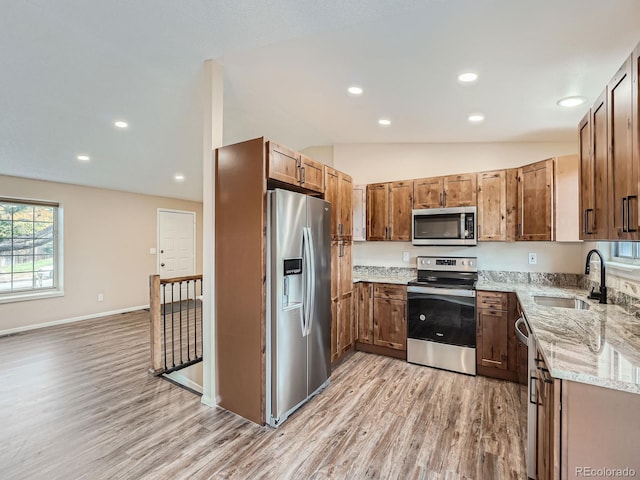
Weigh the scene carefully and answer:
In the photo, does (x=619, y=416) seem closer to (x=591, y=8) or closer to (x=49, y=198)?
(x=591, y=8)

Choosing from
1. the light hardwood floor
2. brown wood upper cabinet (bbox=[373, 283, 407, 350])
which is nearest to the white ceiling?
brown wood upper cabinet (bbox=[373, 283, 407, 350])

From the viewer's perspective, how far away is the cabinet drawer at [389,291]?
3.69 meters

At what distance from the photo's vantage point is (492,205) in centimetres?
350

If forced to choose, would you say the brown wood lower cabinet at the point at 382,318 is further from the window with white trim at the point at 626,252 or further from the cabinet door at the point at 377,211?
the window with white trim at the point at 626,252

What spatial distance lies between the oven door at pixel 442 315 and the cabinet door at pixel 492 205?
75 centimetres

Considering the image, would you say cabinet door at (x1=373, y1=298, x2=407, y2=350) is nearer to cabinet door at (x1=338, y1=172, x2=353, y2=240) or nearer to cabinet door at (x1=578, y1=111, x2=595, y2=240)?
cabinet door at (x1=338, y1=172, x2=353, y2=240)

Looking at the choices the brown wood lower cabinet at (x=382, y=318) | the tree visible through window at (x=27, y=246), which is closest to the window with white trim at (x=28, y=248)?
the tree visible through window at (x=27, y=246)

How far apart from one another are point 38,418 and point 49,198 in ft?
13.9

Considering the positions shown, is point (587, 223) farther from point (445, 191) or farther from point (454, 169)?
point (454, 169)

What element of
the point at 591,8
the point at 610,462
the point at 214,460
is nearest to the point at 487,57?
the point at 591,8

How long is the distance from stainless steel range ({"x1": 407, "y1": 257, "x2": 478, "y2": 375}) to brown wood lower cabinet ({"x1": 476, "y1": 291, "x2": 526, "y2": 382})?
7 centimetres

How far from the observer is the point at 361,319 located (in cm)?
395

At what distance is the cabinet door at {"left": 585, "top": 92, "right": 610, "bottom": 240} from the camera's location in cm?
171

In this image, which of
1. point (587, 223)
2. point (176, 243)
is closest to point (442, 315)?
point (587, 223)
